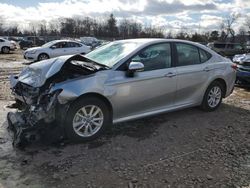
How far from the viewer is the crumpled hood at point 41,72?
178 inches

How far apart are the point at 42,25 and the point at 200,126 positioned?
8182cm

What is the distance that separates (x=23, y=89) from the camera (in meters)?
4.92

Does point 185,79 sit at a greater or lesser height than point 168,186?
greater

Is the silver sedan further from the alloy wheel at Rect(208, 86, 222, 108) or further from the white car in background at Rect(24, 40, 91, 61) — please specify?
the white car in background at Rect(24, 40, 91, 61)

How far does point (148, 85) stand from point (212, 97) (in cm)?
190

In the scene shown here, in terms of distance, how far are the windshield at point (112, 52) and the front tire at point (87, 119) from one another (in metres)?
0.76

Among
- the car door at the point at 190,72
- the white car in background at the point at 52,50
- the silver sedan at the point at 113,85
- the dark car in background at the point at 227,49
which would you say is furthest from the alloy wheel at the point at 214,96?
the dark car in background at the point at 227,49

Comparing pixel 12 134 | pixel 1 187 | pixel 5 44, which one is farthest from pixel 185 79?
pixel 5 44

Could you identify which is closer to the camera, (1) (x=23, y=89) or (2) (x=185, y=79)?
(1) (x=23, y=89)

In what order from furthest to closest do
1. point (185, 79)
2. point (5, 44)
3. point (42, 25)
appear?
point (42, 25)
point (5, 44)
point (185, 79)

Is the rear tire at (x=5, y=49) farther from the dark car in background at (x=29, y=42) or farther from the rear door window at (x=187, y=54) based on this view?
the rear door window at (x=187, y=54)

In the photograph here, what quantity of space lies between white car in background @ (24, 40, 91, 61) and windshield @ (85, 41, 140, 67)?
1207 cm

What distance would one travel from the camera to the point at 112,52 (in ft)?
17.6

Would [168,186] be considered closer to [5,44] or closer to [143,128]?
[143,128]
